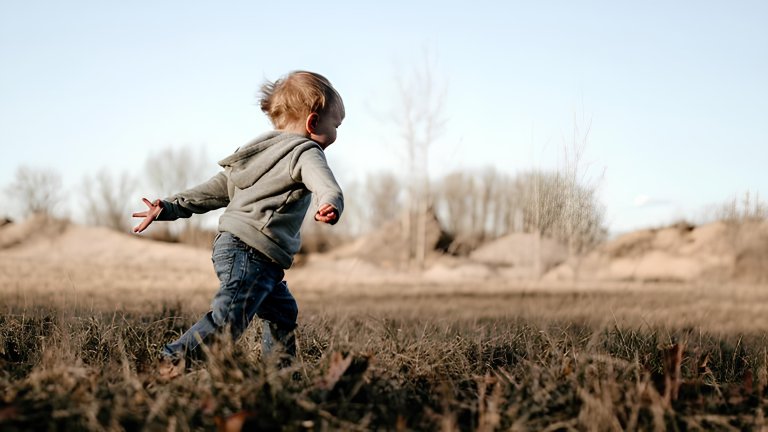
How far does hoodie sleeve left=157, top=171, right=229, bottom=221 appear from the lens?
3.71m

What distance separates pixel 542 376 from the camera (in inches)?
101

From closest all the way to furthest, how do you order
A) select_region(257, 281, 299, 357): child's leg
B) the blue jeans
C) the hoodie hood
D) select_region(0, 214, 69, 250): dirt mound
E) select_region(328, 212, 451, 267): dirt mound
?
1. the blue jeans
2. the hoodie hood
3. select_region(257, 281, 299, 357): child's leg
4. select_region(328, 212, 451, 267): dirt mound
5. select_region(0, 214, 69, 250): dirt mound

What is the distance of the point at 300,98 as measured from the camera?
3506mm

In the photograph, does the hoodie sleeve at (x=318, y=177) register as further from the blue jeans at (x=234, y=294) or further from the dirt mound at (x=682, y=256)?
the dirt mound at (x=682, y=256)

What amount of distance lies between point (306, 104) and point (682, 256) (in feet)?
66.5

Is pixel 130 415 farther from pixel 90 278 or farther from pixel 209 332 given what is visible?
pixel 90 278

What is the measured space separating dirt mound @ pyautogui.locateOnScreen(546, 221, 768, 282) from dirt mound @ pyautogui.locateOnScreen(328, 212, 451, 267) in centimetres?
548

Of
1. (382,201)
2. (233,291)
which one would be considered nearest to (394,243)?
(382,201)

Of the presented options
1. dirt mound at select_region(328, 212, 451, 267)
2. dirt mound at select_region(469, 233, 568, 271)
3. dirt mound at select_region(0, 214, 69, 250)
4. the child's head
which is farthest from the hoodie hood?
dirt mound at select_region(0, 214, 69, 250)

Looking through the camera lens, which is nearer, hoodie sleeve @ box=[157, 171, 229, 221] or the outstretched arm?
the outstretched arm

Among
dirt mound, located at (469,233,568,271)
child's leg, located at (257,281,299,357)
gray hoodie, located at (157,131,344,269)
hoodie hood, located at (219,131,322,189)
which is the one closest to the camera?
gray hoodie, located at (157,131,344,269)

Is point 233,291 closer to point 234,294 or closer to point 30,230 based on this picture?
point 234,294

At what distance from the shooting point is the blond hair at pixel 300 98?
11.5ft

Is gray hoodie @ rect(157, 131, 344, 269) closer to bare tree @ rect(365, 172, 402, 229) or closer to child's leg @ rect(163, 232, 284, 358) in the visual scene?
child's leg @ rect(163, 232, 284, 358)
